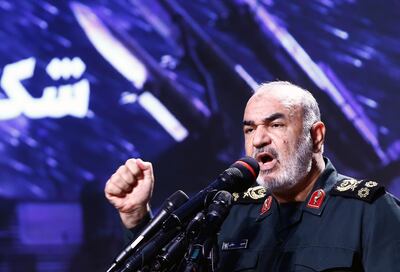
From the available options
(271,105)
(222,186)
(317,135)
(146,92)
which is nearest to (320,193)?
(317,135)

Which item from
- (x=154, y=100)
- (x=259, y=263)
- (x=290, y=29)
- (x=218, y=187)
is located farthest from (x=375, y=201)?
(x=154, y=100)

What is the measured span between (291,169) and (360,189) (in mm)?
178

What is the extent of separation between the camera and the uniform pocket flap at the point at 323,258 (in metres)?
1.62

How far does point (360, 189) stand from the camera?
172cm

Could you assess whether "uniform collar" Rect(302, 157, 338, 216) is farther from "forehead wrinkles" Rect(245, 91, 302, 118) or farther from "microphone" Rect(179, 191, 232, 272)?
"microphone" Rect(179, 191, 232, 272)

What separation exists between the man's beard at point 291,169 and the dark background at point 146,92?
3.22 feet

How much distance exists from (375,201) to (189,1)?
62.0 inches

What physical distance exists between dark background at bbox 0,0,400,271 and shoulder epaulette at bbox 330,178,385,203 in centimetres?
97

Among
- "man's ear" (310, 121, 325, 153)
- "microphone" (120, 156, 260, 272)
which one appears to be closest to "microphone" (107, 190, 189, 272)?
"microphone" (120, 156, 260, 272)

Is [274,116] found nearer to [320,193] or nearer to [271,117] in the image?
[271,117]

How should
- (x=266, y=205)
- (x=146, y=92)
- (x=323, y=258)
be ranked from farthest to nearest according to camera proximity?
(x=146, y=92) → (x=266, y=205) → (x=323, y=258)

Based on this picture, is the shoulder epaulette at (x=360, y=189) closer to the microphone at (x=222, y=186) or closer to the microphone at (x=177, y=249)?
the microphone at (x=222, y=186)

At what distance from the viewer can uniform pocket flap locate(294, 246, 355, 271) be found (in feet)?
5.32

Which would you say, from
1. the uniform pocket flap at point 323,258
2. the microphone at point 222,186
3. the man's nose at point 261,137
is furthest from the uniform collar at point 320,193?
the microphone at point 222,186
